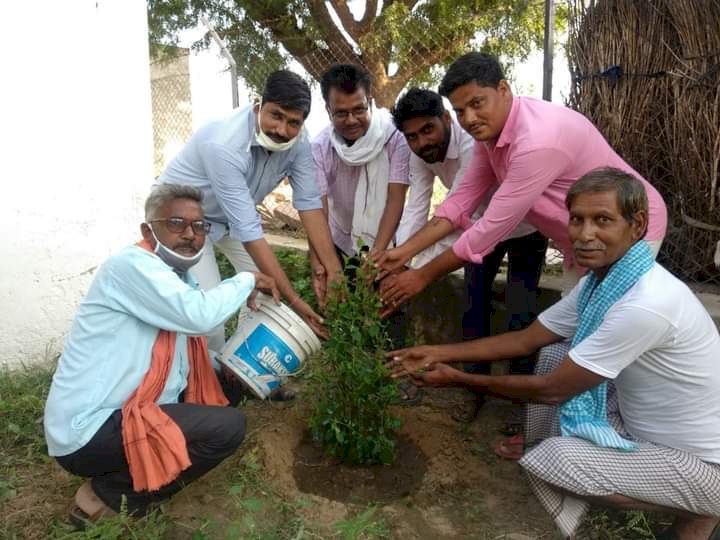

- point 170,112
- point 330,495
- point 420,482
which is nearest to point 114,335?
point 330,495

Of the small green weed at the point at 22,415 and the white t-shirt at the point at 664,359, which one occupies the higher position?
the white t-shirt at the point at 664,359

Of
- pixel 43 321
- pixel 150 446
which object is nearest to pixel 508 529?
pixel 150 446

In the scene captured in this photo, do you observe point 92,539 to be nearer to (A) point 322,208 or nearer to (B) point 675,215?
(A) point 322,208

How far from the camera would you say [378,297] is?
8.74 ft

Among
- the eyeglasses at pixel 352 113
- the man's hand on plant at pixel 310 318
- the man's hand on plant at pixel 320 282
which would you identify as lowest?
the man's hand on plant at pixel 310 318

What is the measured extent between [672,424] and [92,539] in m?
2.07

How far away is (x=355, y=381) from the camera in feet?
8.75

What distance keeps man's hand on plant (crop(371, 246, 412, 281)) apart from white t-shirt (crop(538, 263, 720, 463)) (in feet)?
3.16

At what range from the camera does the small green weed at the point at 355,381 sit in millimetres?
2594

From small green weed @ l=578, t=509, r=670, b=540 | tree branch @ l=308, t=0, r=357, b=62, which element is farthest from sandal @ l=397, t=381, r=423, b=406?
tree branch @ l=308, t=0, r=357, b=62

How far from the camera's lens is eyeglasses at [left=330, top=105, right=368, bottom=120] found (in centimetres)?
320

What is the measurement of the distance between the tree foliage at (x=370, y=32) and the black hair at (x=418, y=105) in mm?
4494

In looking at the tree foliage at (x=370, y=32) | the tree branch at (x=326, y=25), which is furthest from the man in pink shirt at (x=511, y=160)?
the tree branch at (x=326, y=25)

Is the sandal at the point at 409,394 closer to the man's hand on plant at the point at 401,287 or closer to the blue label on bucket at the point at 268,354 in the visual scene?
the man's hand on plant at the point at 401,287
